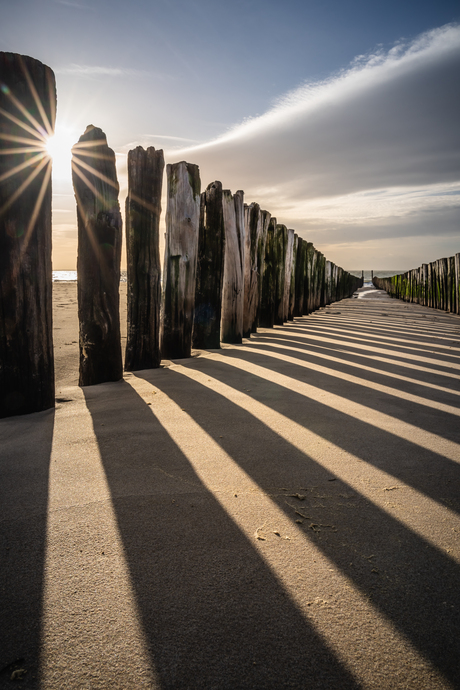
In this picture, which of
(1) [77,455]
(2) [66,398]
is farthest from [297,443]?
(2) [66,398]

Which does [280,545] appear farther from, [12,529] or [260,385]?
[260,385]

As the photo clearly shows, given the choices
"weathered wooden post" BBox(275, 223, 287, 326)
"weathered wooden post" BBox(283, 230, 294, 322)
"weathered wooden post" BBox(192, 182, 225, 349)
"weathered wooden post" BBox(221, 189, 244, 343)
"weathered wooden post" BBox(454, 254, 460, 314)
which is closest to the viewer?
"weathered wooden post" BBox(192, 182, 225, 349)

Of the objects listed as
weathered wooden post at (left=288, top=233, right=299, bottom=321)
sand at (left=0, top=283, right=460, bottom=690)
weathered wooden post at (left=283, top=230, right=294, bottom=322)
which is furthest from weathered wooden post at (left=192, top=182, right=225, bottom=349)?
weathered wooden post at (left=288, top=233, right=299, bottom=321)

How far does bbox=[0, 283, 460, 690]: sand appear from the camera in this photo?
0.92 m

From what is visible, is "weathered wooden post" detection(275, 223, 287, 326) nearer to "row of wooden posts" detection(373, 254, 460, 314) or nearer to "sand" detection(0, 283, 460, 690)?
"row of wooden posts" detection(373, 254, 460, 314)

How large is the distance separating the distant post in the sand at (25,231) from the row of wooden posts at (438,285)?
10.4m

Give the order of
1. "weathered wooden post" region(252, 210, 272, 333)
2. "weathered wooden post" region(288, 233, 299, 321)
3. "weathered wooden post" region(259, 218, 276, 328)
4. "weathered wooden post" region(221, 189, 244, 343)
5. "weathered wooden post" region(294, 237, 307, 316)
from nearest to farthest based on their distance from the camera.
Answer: "weathered wooden post" region(221, 189, 244, 343), "weathered wooden post" region(252, 210, 272, 333), "weathered wooden post" region(259, 218, 276, 328), "weathered wooden post" region(288, 233, 299, 321), "weathered wooden post" region(294, 237, 307, 316)

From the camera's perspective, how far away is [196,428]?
2.25 meters

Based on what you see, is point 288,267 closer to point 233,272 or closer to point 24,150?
point 233,272

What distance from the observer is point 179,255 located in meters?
4.36

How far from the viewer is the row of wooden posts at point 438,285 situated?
11375 millimetres

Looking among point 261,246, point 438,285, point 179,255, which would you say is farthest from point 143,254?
point 438,285

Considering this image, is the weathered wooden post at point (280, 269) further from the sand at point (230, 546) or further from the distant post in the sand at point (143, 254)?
the sand at point (230, 546)

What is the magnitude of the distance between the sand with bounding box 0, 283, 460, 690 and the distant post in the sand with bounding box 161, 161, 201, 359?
1.77 m
